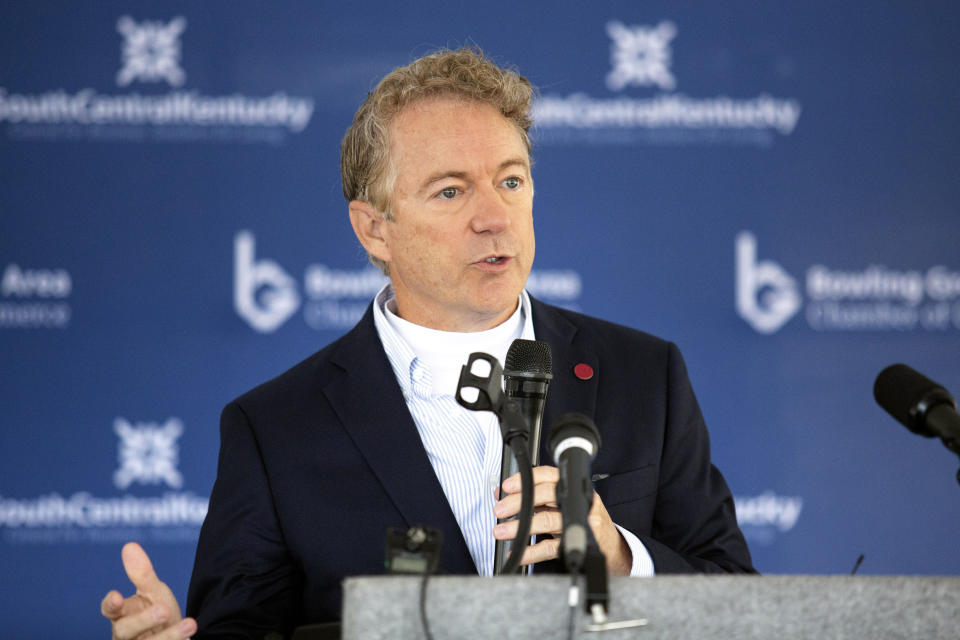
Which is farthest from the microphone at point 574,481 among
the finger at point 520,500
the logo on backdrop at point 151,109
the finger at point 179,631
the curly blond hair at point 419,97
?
the logo on backdrop at point 151,109

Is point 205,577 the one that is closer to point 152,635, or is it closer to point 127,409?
point 152,635

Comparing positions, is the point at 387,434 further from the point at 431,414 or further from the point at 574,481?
the point at 574,481

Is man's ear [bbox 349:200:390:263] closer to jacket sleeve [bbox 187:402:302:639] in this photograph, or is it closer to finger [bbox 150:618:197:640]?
jacket sleeve [bbox 187:402:302:639]

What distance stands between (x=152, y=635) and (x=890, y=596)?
1.06 meters

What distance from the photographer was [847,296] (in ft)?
11.3

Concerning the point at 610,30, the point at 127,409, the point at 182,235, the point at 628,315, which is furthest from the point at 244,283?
the point at 610,30

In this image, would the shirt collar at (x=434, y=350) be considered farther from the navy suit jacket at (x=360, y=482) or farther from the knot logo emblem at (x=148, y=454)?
the knot logo emblem at (x=148, y=454)

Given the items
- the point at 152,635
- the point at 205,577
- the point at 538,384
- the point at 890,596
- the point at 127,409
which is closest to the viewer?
the point at 890,596

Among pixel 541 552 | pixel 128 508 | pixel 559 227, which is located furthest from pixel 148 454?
pixel 541 552

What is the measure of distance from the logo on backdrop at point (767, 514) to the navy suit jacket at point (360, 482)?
4.95 feet

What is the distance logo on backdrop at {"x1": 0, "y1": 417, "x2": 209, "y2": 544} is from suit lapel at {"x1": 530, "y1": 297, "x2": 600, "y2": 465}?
5.90ft

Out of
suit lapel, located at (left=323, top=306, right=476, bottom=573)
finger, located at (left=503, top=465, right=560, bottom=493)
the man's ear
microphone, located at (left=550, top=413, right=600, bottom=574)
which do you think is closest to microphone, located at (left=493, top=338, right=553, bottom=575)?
finger, located at (left=503, top=465, right=560, bottom=493)

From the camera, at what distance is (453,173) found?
1.92 m

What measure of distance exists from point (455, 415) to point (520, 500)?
2.56 ft
